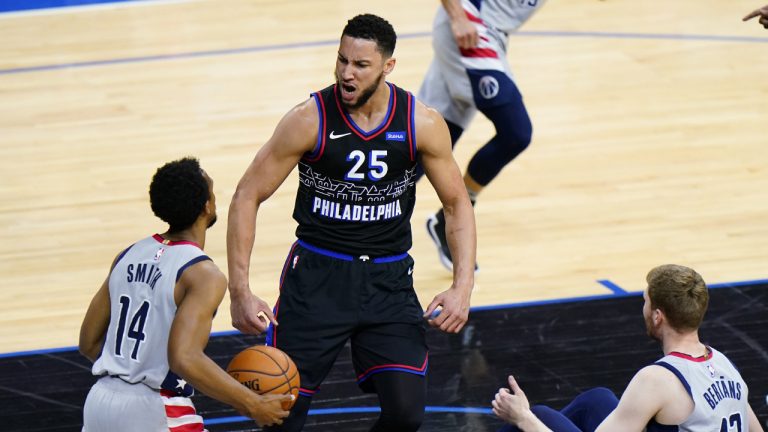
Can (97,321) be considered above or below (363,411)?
above

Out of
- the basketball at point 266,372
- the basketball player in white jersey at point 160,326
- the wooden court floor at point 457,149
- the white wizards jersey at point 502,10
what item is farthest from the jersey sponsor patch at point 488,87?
the basketball player in white jersey at point 160,326

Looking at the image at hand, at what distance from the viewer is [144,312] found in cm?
435

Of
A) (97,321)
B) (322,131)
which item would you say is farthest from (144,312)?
(322,131)

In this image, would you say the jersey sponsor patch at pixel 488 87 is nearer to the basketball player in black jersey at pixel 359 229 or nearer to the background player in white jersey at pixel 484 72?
the background player in white jersey at pixel 484 72

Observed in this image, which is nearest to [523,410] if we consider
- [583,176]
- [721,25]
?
[583,176]

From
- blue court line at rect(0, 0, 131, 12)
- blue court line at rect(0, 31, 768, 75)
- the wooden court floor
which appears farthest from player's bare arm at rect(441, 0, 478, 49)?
blue court line at rect(0, 0, 131, 12)

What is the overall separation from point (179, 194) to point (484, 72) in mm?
3257

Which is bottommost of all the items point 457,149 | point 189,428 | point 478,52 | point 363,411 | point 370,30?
point 363,411

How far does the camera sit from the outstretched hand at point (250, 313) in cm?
483

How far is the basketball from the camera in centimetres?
456

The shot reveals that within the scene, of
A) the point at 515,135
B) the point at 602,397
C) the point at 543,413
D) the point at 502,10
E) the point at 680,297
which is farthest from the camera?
the point at 502,10

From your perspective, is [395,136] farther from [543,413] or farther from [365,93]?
[543,413]

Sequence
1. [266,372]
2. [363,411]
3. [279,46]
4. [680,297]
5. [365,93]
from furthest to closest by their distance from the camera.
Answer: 1. [279,46]
2. [363,411]
3. [365,93]
4. [266,372]
5. [680,297]

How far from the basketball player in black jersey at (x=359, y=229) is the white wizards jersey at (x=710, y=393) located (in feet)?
3.41
